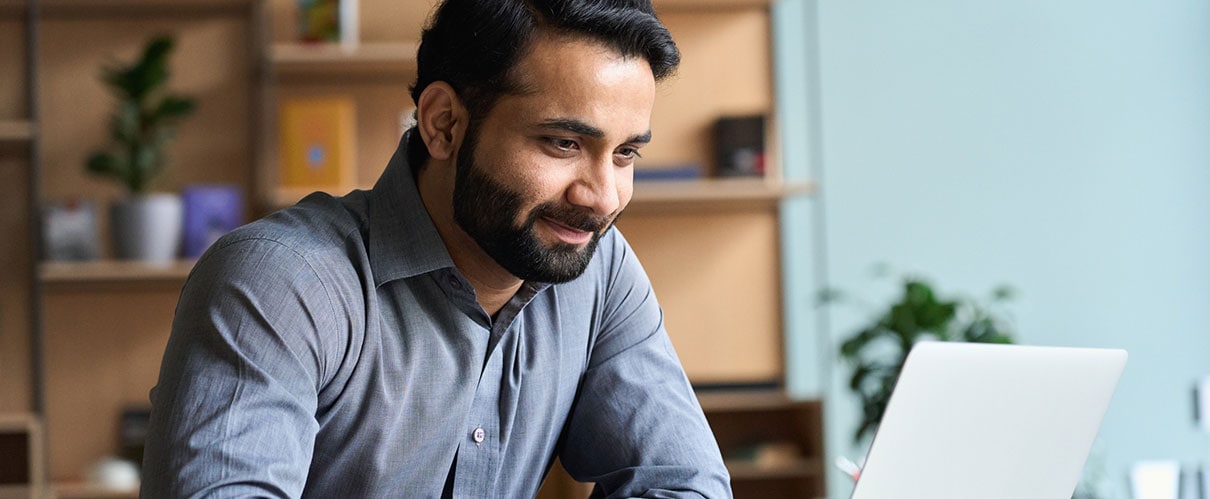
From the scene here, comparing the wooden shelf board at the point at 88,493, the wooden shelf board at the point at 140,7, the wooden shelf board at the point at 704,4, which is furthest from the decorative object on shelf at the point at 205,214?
the wooden shelf board at the point at 704,4

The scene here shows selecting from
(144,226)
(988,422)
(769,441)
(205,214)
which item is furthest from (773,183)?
(988,422)

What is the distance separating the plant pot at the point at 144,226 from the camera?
10.1ft

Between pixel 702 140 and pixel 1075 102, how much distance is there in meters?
1.05

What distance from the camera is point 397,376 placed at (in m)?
1.25

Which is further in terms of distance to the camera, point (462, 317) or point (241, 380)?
point (462, 317)

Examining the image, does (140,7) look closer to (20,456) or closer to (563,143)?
(20,456)

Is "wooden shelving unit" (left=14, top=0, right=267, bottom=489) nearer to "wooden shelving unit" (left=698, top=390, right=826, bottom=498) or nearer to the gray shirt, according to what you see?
"wooden shelving unit" (left=698, top=390, right=826, bottom=498)

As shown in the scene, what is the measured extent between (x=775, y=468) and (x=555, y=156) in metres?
2.11

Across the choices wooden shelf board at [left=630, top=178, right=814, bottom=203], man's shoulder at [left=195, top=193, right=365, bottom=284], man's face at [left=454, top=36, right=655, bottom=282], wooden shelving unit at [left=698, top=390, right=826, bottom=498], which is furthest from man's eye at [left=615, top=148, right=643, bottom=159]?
wooden shelving unit at [left=698, top=390, right=826, bottom=498]

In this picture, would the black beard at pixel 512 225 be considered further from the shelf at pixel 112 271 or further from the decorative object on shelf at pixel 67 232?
the decorative object on shelf at pixel 67 232

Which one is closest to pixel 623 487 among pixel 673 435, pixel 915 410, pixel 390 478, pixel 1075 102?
pixel 673 435

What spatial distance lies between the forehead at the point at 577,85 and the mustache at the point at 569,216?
0.09 meters

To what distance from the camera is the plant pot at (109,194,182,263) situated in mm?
3064

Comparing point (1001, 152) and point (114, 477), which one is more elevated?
point (1001, 152)
